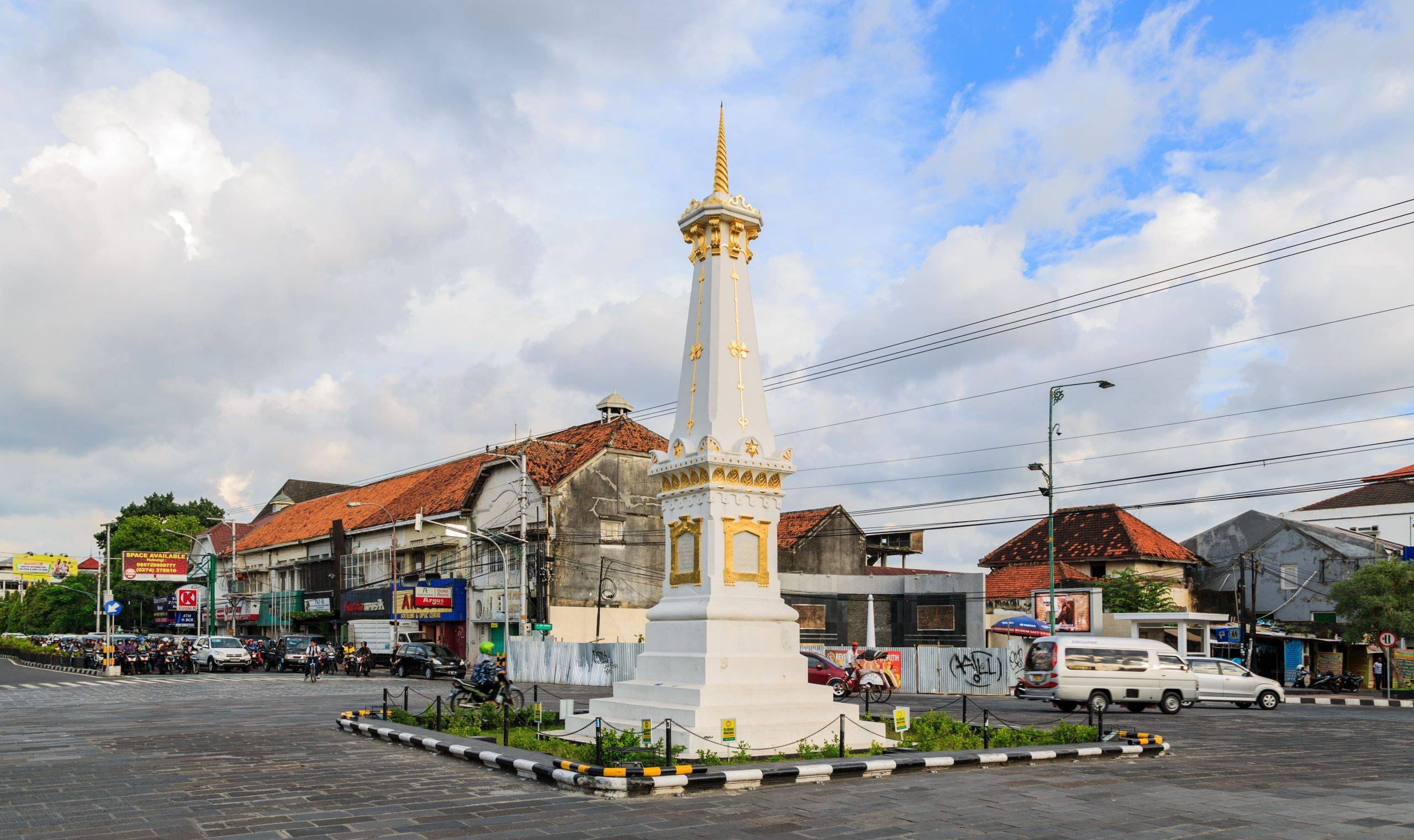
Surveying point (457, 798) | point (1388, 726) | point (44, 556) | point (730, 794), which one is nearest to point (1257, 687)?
point (1388, 726)

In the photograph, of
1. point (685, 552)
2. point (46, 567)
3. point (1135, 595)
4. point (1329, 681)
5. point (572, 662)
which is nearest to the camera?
point (685, 552)

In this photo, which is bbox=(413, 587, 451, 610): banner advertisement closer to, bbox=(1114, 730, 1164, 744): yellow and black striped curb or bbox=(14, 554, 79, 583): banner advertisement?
bbox=(1114, 730, 1164, 744): yellow and black striped curb

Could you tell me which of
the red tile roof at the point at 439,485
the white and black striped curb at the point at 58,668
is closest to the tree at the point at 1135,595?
the red tile roof at the point at 439,485

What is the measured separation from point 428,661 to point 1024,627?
79.3ft

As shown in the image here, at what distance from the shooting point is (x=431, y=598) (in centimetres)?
5216

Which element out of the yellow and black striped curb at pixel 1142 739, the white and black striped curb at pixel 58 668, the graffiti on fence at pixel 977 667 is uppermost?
the yellow and black striped curb at pixel 1142 739

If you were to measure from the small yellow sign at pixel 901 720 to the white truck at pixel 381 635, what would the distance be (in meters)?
38.3

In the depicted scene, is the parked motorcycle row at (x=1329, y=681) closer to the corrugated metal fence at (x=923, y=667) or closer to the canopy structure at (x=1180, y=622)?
the canopy structure at (x=1180, y=622)

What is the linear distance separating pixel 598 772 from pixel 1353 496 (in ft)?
223

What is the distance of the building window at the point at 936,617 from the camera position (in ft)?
165

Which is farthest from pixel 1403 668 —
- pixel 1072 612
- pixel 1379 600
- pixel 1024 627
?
pixel 1024 627

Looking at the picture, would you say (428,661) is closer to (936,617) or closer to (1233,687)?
(936,617)

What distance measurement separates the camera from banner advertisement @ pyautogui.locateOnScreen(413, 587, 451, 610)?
52.0m

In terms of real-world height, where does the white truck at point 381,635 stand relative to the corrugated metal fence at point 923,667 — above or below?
below
